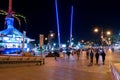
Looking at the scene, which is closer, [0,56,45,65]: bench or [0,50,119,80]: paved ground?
[0,50,119,80]: paved ground

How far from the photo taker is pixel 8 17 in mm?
111188

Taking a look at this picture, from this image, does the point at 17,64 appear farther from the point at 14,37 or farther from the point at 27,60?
the point at 14,37

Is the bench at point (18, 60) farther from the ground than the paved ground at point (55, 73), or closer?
farther from the ground

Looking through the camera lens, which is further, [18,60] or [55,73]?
[18,60]

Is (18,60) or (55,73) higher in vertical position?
(18,60)

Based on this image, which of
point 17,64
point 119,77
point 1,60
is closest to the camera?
point 119,77

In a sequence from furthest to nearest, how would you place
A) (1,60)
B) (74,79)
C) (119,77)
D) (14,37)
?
(14,37)
(1,60)
(74,79)
(119,77)

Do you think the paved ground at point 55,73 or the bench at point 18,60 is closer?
the paved ground at point 55,73

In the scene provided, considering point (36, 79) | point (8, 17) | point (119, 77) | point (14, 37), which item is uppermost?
point (8, 17)

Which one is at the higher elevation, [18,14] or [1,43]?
[18,14]

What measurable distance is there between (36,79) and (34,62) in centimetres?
1535

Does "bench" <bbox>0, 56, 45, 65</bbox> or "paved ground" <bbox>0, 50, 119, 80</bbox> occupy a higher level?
"bench" <bbox>0, 56, 45, 65</bbox>

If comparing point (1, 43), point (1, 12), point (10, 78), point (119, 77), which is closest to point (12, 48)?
point (1, 43)

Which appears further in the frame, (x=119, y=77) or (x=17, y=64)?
(x=17, y=64)
